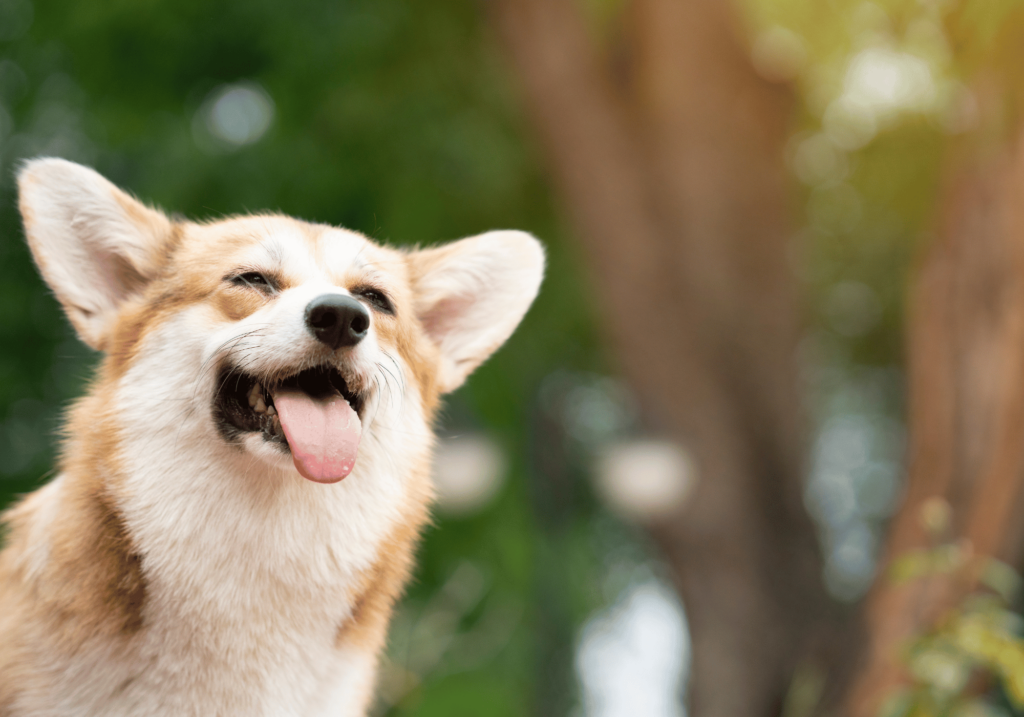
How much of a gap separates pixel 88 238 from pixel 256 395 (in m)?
0.63

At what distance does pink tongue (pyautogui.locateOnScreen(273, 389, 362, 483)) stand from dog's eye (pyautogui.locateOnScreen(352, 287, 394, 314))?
428 mm

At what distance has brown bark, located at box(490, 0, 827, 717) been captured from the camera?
5.75m

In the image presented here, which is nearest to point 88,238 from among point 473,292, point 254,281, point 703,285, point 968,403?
point 254,281

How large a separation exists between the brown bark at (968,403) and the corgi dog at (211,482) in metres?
3.20

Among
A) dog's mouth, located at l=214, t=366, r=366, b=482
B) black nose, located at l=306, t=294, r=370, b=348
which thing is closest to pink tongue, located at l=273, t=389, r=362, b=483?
dog's mouth, located at l=214, t=366, r=366, b=482

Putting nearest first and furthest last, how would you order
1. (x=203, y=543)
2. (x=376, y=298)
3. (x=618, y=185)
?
(x=203, y=543)
(x=376, y=298)
(x=618, y=185)

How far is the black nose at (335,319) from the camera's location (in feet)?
5.67

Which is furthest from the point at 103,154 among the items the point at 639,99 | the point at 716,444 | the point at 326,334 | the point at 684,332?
the point at 326,334

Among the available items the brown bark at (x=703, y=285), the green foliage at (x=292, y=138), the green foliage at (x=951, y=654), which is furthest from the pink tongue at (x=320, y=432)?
the brown bark at (x=703, y=285)

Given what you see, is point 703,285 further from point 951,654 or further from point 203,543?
point 203,543

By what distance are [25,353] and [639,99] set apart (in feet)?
16.5

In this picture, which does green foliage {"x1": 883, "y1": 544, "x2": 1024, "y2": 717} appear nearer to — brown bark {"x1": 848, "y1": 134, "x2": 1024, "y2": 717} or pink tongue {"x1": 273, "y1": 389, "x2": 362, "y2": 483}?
brown bark {"x1": 848, "y1": 134, "x2": 1024, "y2": 717}

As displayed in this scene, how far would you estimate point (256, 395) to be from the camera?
72.0 inches

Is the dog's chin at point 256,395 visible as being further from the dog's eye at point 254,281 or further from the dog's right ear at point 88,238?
the dog's right ear at point 88,238
